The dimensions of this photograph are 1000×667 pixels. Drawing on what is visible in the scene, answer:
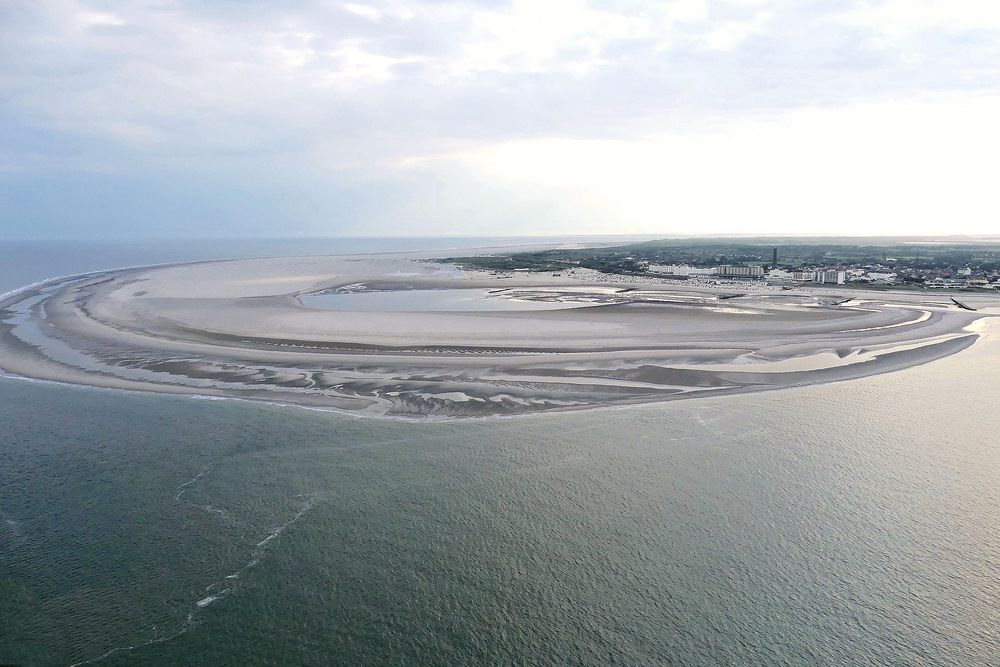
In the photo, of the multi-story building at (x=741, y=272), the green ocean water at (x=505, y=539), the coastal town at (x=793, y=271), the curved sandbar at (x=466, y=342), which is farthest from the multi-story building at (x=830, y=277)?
the green ocean water at (x=505, y=539)

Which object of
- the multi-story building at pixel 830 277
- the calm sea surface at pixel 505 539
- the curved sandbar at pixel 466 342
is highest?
the multi-story building at pixel 830 277

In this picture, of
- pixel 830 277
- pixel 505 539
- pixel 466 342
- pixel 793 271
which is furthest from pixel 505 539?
pixel 793 271

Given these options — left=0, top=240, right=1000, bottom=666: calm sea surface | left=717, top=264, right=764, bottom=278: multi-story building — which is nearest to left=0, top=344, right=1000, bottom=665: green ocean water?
left=0, top=240, right=1000, bottom=666: calm sea surface

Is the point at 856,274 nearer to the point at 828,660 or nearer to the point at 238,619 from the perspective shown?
the point at 828,660

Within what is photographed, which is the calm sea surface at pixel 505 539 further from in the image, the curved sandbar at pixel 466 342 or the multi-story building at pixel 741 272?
the multi-story building at pixel 741 272

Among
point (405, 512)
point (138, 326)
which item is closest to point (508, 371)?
point (405, 512)

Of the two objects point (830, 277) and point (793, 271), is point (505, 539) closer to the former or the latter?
point (830, 277)
